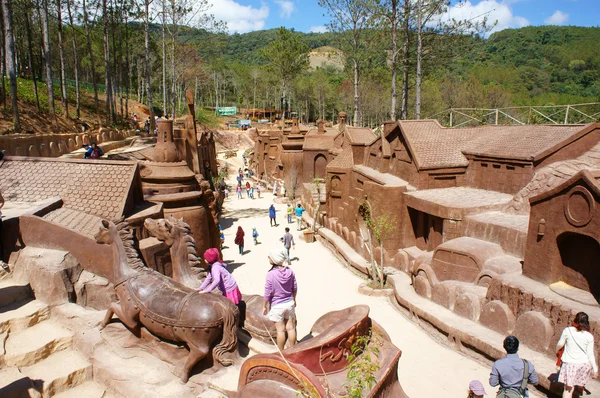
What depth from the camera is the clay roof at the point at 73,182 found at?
341 inches

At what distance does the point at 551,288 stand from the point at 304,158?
919 inches

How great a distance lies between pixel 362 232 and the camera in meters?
17.9

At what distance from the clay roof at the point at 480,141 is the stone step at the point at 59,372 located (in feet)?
41.2

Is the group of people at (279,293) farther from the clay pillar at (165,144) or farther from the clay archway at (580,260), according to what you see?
the clay pillar at (165,144)

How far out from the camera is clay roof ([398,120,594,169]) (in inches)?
531

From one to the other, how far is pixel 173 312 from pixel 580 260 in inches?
318

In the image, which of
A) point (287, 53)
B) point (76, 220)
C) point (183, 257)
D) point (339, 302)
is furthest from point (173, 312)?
point (287, 53)

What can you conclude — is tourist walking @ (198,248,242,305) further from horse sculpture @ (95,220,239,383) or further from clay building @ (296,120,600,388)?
clay building @ (296,120,600,388)

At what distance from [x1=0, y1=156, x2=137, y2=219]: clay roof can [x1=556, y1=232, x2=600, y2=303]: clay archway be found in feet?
30.4

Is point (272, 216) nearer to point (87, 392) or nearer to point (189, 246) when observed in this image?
point (189, 246)

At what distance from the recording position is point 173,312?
18.3 feet

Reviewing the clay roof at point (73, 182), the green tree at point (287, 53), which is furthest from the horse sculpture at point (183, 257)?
the green tree at point (287, 53)

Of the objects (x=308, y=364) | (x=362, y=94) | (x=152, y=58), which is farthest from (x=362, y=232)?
(x=152, y=58)

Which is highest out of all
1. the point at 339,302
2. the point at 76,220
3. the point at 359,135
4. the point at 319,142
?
the point at 359,135
